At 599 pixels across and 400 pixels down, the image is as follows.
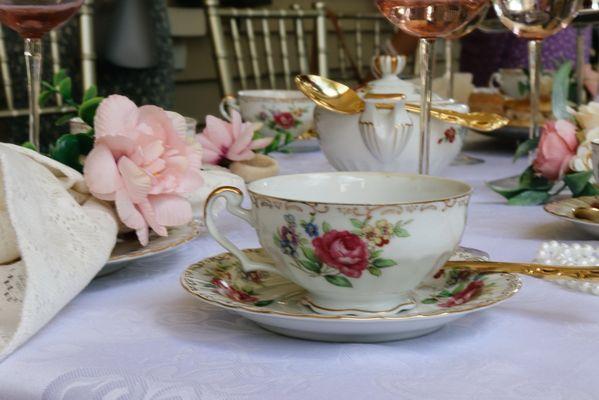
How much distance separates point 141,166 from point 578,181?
37 cm

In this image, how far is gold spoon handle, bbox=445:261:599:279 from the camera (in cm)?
46

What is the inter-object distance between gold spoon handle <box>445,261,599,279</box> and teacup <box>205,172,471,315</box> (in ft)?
0.11

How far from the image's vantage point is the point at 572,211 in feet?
2.26

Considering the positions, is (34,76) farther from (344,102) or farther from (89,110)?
(344,102)

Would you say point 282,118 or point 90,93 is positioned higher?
point 90,93

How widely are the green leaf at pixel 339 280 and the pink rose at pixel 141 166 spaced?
0.15 meters

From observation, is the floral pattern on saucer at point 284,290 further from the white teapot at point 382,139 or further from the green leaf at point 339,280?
the white teapot at point 382,139

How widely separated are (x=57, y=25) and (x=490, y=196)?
40cm

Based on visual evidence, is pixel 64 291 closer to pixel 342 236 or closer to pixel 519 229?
pixel 342 236

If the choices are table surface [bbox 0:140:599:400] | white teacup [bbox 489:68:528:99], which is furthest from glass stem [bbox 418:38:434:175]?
white teacup [bbox 489:68:528:99]

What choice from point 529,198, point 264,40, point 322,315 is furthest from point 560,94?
point 264,40

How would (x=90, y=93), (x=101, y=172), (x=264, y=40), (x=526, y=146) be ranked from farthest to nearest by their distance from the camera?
(x=264, y=40)
(x=526, y=146)
(x=90, y=93)
(x=101, y=172)

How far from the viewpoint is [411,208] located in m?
0.44

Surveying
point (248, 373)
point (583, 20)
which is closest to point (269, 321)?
point (248, 373)
